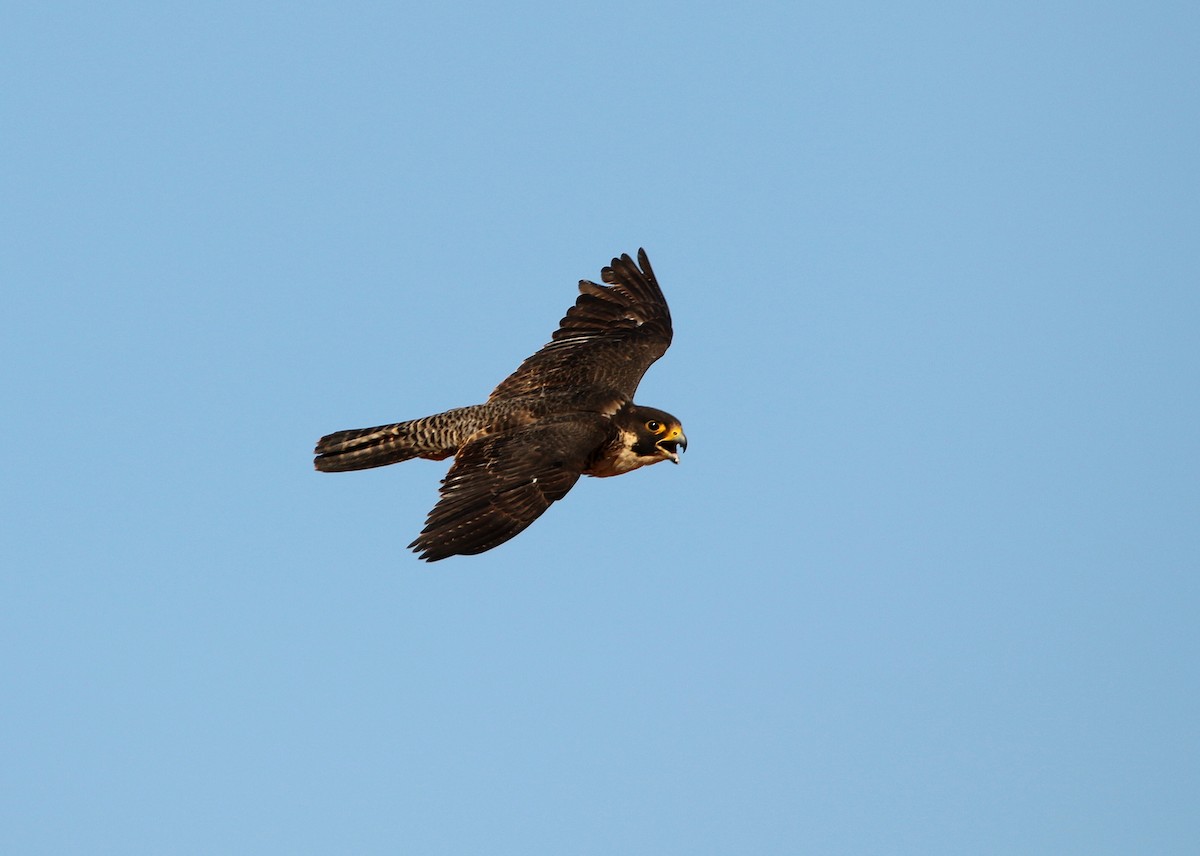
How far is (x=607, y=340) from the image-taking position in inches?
680

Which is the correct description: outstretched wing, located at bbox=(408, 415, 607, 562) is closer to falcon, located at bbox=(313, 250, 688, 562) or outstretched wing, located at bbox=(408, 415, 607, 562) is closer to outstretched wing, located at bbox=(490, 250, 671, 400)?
falcon, located at bbox=(313, 250, 688, 562)

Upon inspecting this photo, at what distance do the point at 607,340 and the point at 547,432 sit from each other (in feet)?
9.18

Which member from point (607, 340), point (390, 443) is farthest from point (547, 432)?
point (607, 340)

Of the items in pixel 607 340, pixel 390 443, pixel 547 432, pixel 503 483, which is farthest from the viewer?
pixel 607 340

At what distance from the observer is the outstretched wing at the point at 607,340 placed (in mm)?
16344

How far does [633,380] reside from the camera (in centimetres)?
1662

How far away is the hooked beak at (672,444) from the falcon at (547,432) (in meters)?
0.01

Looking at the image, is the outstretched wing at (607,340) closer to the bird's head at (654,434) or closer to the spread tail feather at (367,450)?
the bird's head at (654,434)

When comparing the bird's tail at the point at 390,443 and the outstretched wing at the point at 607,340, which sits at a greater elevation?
the outstretched wing at the point at 607,340

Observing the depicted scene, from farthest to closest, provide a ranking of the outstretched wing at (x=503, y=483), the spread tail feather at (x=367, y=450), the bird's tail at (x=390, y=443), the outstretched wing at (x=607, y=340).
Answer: the outstretched wing at (x=607, y=340) < the spread tail feather at (x=367, y=450) < the bird's tail at (x=390, y=443) < the outstretched wing at (x=503, y=483)

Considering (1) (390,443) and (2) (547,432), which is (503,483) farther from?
(1) (390,443)

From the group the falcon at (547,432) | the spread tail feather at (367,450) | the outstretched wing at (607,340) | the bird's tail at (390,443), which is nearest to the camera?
the falcon at (547,432)

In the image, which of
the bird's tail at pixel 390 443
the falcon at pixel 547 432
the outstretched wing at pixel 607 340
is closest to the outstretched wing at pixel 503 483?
the falcon at pixel 547 432

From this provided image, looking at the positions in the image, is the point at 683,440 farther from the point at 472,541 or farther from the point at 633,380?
the point at 472,541
